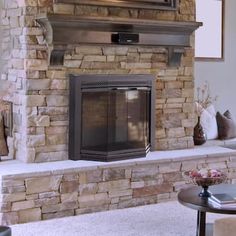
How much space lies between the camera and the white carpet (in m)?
4.20

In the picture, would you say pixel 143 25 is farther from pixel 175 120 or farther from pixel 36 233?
pixel 36 233

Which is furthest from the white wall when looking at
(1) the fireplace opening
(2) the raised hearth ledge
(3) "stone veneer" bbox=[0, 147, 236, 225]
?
(1) the fireplace opening

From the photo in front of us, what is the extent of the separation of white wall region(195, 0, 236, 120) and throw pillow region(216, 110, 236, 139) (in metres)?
0.47

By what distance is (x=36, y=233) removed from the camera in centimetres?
416

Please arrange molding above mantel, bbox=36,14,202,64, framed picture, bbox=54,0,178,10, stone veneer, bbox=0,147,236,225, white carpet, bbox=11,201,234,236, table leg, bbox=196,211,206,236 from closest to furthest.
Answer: table leg, bbox=196,211,206,236 → white carpet, bbox=11,201,234,236 → stone veneer, bbox=0,147,236,225 → molding above mantel, bbox=36,14,202,64 → framed picture, bbox=54,0,178,10

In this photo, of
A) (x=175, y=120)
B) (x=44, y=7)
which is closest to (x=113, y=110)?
(x=175, y=120)

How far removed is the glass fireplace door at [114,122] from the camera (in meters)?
4.99

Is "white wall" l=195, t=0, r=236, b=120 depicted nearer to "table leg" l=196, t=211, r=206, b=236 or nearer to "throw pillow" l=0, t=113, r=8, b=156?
"throw pillow" l=0, t=113, r=8, b=156

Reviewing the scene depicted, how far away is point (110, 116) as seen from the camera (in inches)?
200

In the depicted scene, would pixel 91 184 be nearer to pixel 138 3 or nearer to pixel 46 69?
pixel 46 69

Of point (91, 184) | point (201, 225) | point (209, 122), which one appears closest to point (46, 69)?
point (91, 184)

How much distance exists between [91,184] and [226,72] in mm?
2883

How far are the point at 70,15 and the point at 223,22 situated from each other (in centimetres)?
275

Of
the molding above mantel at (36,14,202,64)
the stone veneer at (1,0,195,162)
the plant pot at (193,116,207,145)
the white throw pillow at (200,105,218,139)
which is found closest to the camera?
the molding above mantel at (36,14,202,64)
